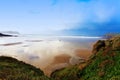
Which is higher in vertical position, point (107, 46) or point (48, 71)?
point (107, 46)

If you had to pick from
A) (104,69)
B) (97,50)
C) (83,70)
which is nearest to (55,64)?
(97,50)

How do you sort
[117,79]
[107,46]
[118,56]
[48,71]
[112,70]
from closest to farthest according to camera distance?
[117,79]
[112,70]
[118,56]
[107,46]
[48,71]

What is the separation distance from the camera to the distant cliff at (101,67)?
19062mm

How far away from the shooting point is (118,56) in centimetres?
2084

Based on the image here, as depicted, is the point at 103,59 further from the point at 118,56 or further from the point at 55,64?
the point at 55,64

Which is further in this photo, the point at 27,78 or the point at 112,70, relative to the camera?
the point at 112,70

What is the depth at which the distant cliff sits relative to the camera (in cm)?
1906

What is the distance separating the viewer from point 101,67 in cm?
2056

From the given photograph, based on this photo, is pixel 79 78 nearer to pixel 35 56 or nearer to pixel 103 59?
pixel 103 59

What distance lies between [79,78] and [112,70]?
2.86m

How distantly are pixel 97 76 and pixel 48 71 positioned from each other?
1066 cm

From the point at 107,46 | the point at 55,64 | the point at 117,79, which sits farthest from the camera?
the point at 55,64

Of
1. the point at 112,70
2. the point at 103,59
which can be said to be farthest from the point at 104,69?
the point at 103,59

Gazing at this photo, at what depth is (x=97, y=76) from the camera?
1928 centimetres
